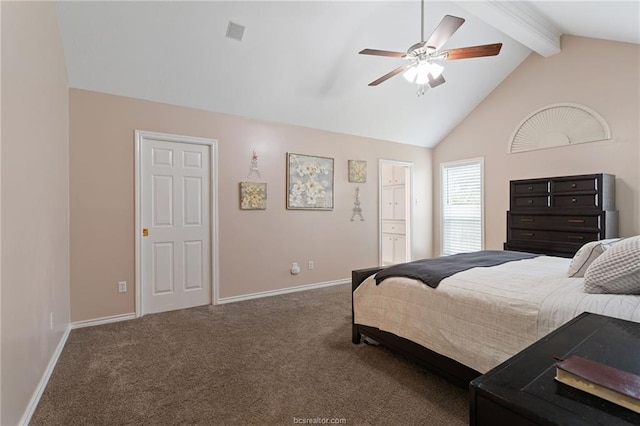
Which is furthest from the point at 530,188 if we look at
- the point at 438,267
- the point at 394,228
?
the point at 438,267

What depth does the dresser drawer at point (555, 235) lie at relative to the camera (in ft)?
12.5

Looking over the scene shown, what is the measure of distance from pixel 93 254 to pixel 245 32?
2.77 metres

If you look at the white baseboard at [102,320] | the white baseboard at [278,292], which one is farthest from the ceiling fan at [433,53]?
the white baseboard at [102,320]

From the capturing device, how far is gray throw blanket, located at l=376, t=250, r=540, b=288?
2216 mm

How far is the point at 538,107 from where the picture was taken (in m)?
4.75

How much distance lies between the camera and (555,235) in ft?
13.4

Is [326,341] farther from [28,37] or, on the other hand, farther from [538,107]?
[538,107]

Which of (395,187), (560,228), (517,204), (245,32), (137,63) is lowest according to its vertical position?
Answer: (560,228)

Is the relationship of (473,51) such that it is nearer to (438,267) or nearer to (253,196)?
(438,267)

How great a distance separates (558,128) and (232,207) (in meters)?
4.71

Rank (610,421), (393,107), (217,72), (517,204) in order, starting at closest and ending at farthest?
(610,421), (217,72), (517,204), (393,107)

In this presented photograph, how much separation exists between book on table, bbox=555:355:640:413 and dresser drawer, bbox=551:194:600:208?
12.7 ft

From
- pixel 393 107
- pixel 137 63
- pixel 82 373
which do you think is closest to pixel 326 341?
pixel 82 373

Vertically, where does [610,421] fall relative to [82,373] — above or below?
above
